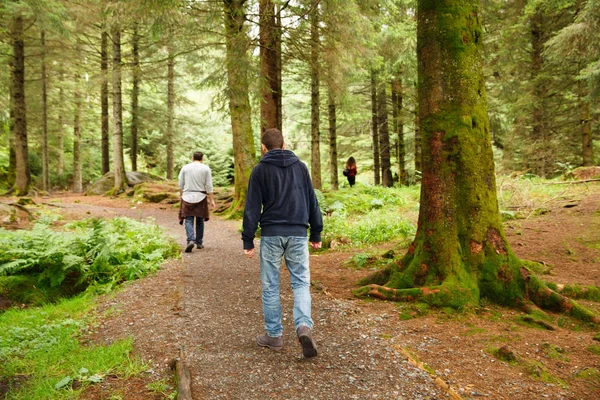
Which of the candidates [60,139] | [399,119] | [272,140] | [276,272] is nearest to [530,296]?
[276,272]

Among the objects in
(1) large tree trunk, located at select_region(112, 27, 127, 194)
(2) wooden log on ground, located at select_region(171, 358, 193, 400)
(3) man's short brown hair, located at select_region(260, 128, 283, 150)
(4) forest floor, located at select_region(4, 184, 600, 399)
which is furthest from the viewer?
(1) large tree trunk, located at select_region(112, 27, 127, 194)

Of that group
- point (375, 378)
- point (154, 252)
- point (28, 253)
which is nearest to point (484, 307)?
point (375, 378)

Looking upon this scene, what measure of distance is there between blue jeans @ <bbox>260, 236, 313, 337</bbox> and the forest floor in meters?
0.32

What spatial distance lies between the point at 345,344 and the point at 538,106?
15477mm

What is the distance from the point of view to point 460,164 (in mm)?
4453

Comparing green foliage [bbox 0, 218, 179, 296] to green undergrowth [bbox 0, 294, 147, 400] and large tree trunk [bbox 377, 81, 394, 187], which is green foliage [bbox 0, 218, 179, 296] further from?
large tree trunk [bbox 377, 81, 394, 187]

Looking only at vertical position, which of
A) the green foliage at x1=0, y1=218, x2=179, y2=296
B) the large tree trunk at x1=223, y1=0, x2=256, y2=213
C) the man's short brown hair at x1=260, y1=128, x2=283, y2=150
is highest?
the large tree trunk at x1=223, y1=0, x2=256, y2=213

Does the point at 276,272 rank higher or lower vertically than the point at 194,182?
lower

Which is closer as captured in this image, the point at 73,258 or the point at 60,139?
the point at 73,258

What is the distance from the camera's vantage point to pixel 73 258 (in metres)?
5.64

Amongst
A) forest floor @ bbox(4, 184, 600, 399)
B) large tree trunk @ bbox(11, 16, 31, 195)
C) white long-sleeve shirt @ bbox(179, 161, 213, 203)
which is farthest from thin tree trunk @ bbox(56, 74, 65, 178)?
forest floor @ bbox(4, 184, 600, 399)

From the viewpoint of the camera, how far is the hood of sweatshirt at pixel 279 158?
3.69m

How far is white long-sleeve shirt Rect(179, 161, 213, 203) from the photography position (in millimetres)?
8039

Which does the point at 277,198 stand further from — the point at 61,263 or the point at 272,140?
the point at 61,263
